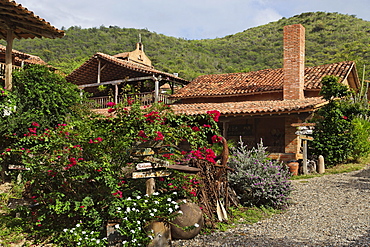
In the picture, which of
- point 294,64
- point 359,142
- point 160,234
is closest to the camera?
point 160,234

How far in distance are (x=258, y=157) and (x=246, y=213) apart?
4.68 feet

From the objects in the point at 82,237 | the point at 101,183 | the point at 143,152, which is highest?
the point at 143,152

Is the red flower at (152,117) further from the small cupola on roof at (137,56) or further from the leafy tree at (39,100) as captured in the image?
the small cupola on roof at (137,56)

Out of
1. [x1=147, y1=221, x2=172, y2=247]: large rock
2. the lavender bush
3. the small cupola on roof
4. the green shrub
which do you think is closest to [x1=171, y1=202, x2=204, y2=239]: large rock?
[x1=147, y1=221, x2=172, y2=247]: large rock

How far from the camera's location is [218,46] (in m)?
50.3

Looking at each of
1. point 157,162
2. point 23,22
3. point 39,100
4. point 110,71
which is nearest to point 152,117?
point 157,162

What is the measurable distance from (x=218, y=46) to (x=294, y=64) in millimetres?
36865

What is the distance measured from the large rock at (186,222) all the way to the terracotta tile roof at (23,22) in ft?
17.7

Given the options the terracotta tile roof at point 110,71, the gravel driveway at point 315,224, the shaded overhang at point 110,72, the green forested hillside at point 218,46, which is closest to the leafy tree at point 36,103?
the gravel driveway at point 315,224

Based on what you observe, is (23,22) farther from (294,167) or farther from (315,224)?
(294,167)

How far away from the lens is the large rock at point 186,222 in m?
5.15

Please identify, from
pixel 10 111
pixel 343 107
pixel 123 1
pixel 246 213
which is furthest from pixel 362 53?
pixel 10 111

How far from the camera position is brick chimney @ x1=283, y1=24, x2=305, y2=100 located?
47.4 ft

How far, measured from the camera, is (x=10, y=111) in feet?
23.6
